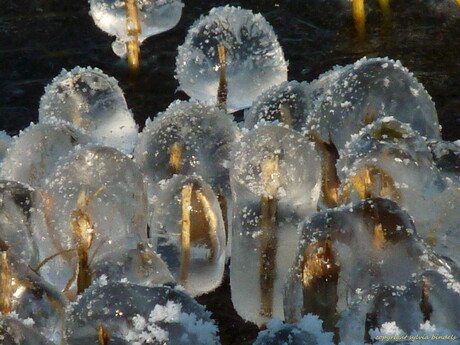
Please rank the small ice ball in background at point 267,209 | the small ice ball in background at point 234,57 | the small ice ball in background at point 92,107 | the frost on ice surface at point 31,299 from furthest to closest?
the small ice ball in background at point 234,57, the small ice ball in background at point 92,107, the small ice ball in background at point 267,209, the frost on ice surface at point 31,299

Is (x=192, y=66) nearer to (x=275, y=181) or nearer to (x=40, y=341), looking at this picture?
(x=275, y=181)

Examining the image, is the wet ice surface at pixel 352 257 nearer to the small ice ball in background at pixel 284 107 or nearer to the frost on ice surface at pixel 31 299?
the frost on ice surface at pixel 31 299

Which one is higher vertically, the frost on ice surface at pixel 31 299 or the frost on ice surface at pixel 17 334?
the frost on ice surface at pixel 17 334

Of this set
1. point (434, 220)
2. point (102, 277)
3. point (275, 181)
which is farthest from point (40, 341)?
point (434, 220)

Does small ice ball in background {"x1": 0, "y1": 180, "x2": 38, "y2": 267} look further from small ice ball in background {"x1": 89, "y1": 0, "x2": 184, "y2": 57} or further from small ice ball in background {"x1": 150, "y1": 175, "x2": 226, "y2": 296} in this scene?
small ice ball in background {"x1": 89, "y1": 0, "x2": 184, "y2": 57}

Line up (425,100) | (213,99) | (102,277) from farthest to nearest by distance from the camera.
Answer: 1. (213,99)
2. (425,100)
3. (102,277)

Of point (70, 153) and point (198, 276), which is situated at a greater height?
point (70, 153)

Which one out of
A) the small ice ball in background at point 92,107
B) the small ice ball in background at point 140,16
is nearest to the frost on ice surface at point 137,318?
the small ice ball in background at point 92,107
